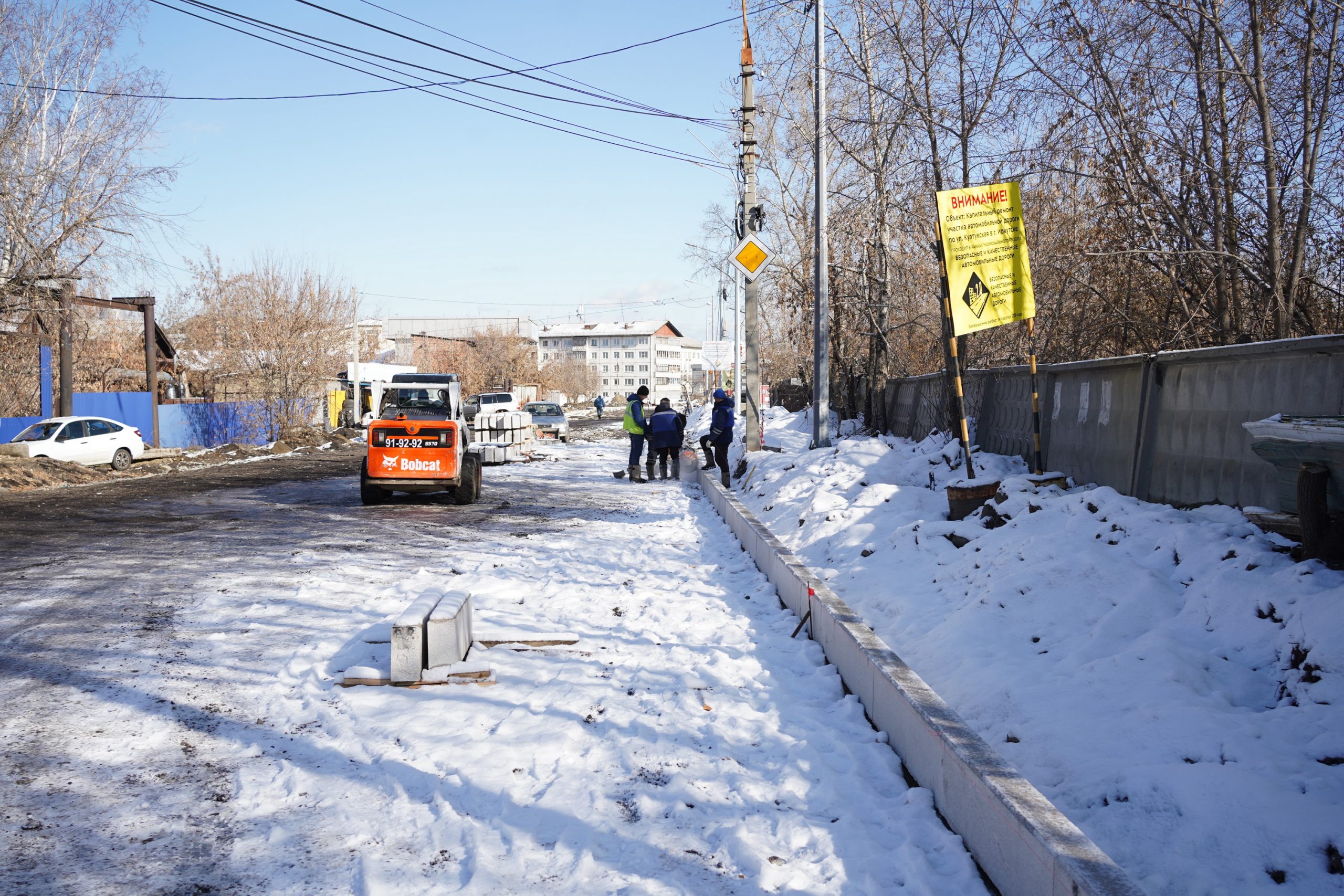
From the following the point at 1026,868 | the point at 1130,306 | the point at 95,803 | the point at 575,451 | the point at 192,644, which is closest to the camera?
the point at 1026,868

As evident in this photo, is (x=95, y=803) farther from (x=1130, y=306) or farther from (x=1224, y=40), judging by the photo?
(x=1130, y=306)

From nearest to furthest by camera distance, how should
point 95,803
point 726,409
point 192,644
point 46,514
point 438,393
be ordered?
point 95,803, point 192,644, point 46,514, point 438,393, point 726,409

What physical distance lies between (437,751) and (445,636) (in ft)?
4.35

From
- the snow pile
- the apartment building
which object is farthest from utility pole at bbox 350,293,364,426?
the apartment building

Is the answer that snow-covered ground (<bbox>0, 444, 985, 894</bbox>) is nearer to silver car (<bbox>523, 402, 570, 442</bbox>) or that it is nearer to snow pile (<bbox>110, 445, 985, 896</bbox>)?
snow pile (<bbox>110, 445, 985, 896</bbox>)

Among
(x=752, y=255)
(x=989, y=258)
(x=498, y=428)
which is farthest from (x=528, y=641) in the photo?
(x=498, y=428)

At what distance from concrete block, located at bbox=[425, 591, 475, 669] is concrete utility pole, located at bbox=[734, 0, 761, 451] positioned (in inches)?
540

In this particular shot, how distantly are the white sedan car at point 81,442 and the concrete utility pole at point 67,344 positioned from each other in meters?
2.08

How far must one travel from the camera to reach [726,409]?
18.1m

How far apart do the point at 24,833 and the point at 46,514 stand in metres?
13.0

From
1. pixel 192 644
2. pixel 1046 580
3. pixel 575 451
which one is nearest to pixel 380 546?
pixel 192 644

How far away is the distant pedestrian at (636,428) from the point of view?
1909cm

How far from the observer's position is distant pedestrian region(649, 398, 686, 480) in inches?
747

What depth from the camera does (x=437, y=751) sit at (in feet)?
15.5
